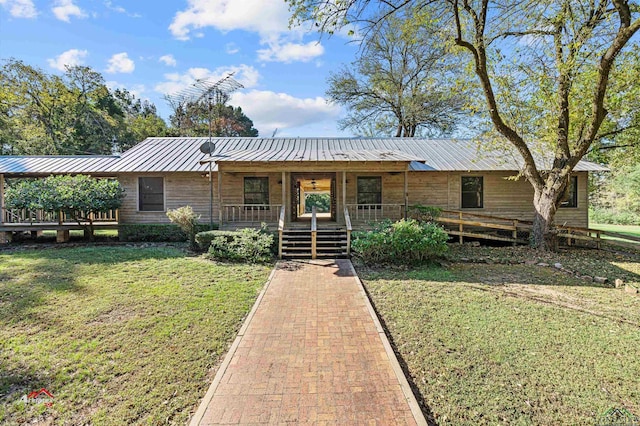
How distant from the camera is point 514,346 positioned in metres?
4.09

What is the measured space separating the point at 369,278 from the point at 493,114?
6496mm

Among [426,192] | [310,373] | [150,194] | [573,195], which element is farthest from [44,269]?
[573,195]

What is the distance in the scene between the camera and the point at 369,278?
7523 mm

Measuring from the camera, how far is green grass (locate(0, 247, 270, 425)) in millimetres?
3000

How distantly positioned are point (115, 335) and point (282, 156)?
8030 millimetres

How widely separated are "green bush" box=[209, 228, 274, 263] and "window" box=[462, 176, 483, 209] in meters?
8.88

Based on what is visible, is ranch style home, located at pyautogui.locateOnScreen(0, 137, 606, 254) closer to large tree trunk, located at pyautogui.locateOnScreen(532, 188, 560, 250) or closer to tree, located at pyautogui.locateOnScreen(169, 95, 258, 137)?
large tree trunk, located at pyautogui.locateOnScreen(532, 188, 560, 250)

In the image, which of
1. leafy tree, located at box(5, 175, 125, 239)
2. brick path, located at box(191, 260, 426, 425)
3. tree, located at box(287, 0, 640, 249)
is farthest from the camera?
leafy tree, located at box(5, 175, 125, 239)

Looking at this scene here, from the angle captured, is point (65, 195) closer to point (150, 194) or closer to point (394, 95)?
point (150, 194)

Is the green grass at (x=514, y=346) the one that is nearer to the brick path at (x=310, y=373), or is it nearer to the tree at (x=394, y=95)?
the brick path at (x=310, y=373)

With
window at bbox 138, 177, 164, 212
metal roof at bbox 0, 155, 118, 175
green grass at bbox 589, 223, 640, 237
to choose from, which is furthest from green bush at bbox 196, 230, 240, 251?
green grass at bbox 589, 223, 640, 237

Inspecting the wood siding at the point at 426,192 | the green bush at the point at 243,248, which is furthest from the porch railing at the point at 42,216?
the green bush at the point at 243,248

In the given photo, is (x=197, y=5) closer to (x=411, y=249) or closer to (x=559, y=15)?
(x=411, y=249)

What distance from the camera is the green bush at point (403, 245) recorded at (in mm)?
8516
